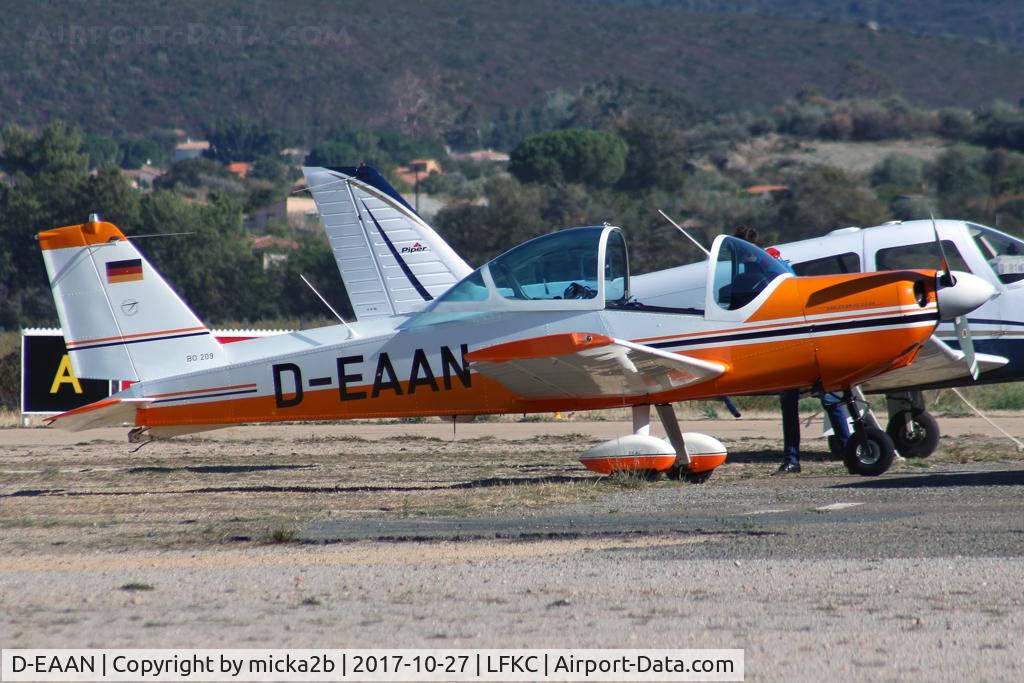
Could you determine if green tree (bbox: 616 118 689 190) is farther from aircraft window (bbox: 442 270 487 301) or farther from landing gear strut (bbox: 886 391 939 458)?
aircraft window (bbox: 442 270 487 301)

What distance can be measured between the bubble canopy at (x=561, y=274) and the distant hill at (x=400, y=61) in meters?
110

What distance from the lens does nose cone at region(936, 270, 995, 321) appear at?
35.5 feet

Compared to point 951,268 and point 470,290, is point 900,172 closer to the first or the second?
point 951,268

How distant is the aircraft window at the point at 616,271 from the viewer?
11.2 meters

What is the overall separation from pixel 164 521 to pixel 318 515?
1090mm

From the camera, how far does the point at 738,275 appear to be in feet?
36.7

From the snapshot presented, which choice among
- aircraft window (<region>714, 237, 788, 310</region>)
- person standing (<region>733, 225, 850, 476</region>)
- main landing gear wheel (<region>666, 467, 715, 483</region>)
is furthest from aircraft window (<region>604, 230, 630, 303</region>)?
main landing gear wheel (<region>666, 467, 715, 483</region>)

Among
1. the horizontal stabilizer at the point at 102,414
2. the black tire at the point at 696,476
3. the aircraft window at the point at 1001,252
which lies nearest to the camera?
the black tire at the point at 696,476

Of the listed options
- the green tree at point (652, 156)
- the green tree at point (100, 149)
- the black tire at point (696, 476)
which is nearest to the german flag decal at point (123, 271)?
the black tire at point (696, 476)

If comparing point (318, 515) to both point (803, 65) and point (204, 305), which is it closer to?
point (204, 305)

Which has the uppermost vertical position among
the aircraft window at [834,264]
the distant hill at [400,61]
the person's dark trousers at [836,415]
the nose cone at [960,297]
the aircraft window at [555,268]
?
the distant hill at [400,61]

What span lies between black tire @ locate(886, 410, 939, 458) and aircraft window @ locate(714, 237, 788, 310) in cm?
300

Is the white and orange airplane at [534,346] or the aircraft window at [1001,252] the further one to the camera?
the aircraft window at [1001,252]

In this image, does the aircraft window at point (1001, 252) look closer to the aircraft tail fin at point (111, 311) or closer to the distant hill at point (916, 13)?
the aircraft tail fin at point (111, 311)
